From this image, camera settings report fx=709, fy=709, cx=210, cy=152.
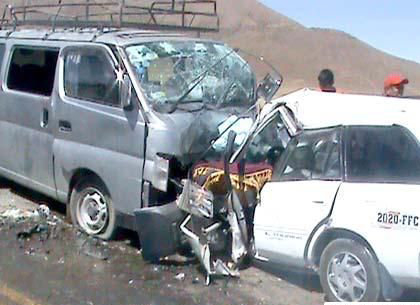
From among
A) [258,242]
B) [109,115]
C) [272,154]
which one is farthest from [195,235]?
[109,115]

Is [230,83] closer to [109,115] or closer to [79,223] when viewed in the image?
[109,115]

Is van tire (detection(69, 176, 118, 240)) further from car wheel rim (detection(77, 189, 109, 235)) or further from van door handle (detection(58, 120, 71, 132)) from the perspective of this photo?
van door handle (detection(58, 120, 71, 132))

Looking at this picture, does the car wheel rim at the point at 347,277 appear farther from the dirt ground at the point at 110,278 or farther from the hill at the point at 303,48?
the hill at the point at 303,48

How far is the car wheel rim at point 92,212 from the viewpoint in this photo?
701cm

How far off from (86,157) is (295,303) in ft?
8.91

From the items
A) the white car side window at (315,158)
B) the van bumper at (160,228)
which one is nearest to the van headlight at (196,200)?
the van bumper at (160,228)

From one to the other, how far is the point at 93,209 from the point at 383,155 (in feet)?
Answer: 10.6

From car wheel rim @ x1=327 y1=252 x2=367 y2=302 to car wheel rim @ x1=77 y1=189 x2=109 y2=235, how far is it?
2.60m

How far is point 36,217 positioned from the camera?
7797 mm

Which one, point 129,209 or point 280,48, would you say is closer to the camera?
point 129,209

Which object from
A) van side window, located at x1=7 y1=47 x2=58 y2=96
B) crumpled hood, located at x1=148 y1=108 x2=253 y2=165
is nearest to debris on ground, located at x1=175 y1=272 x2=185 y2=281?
crumpled hood, located at x1=148 y1=108 x2=253 y2=165

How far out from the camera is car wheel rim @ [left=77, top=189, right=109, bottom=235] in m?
7.01

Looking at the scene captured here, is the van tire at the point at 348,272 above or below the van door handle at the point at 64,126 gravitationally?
below

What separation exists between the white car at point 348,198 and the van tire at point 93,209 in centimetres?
170
